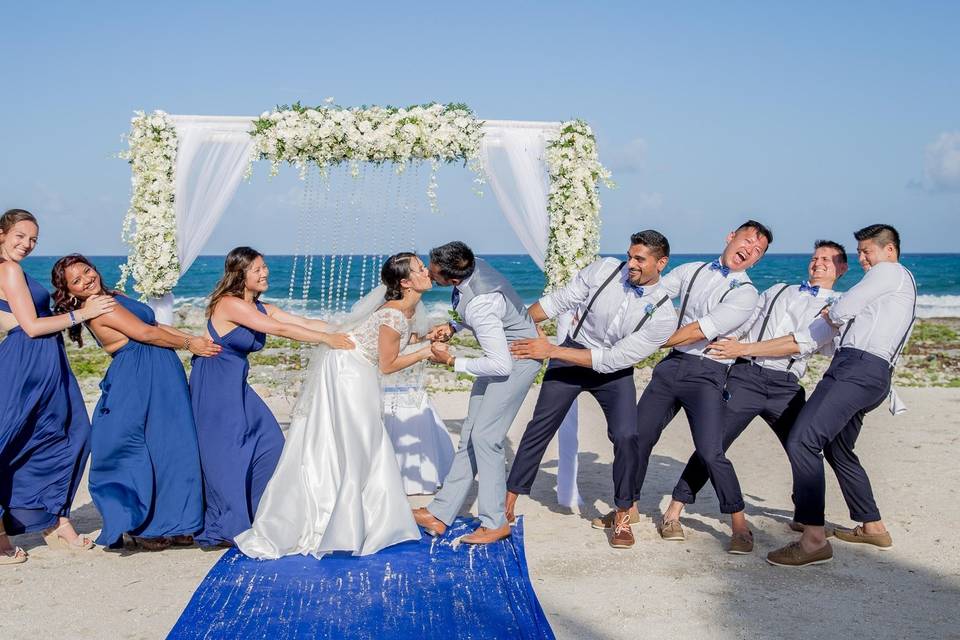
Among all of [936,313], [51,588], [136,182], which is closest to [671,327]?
[51,588]

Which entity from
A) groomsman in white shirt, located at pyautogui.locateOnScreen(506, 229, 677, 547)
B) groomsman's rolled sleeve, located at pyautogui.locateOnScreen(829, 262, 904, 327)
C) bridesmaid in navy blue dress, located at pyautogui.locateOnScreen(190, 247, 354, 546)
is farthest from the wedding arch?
groomsman's rolled sleeve, located at pyautogui.locateOnScreen(829, 262, 904, 327)

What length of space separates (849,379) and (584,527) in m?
2.15

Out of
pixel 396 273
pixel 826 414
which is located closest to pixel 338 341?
pixel 396 273

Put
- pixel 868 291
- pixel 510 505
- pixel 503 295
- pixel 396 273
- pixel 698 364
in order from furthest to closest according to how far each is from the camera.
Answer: pixel 510 505, pixel 698 364, pixel 396 273, pixel 503 295, pixel 868 291

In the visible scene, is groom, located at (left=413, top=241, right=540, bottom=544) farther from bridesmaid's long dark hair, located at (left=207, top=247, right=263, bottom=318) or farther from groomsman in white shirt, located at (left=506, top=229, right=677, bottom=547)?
bridesmaid's long dark hair, located at (left=207, top=247, right=263, bottom=318)

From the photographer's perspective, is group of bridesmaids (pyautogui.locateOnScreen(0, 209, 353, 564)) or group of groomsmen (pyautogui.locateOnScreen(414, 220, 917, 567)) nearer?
group of groomsmen (pyautogui.locateOnScreen(414, 220, 917, 567))

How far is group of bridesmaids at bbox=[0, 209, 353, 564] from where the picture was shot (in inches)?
229

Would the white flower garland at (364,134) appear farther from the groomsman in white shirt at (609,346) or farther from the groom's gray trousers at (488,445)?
the groom's gray trousers at (488,445)

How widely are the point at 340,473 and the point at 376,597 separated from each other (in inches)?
45.9

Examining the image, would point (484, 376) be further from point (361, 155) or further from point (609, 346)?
point (361, 155)

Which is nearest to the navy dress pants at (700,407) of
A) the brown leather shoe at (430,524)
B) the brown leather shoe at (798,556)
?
the brown leather shoe at (798,556)

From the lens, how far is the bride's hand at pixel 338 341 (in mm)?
6086

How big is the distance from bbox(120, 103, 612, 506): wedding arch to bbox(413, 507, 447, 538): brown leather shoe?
225 centimetres

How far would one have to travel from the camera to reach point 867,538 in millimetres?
6117
